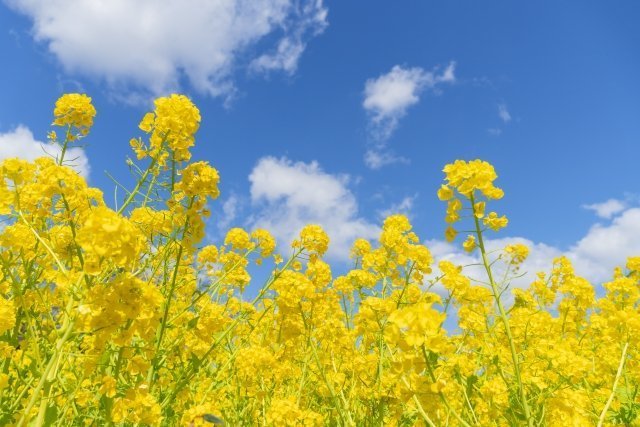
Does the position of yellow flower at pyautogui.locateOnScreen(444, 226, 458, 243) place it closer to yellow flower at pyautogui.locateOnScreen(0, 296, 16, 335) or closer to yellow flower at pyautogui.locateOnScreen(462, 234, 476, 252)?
yellow flower at pyautogui.locateOnScreen(462, 234, 476, 252)

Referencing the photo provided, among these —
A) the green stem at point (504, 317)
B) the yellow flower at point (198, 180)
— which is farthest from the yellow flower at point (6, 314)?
the green stem at point (504, 317)

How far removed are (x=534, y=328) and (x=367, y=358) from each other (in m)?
1.63

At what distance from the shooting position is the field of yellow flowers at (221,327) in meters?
2.03

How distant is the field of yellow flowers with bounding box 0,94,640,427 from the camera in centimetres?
203

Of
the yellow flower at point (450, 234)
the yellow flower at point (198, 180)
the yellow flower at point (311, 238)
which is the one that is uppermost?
the yellow flower at point (311, 238)

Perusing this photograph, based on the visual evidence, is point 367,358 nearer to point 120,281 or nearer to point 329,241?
point 329,241

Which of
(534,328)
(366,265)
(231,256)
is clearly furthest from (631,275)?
(231,256)

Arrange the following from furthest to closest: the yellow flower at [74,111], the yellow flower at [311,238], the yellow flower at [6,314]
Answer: the yellow flower at [311,238]
the yellow flower at [74,111]
the yellow flower at [6,314]

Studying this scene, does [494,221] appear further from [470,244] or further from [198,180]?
[198,180]

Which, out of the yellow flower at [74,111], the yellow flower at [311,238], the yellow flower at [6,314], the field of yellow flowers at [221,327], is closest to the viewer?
the field of yellow flowers at [221,327]

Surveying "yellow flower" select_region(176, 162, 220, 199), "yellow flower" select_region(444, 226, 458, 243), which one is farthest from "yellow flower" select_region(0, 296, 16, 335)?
"yellow flower" select_region(444, 226, 458, 243)

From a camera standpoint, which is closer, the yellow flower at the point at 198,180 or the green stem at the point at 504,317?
the green stem at the point at 504,317

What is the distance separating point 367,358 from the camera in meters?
3.85

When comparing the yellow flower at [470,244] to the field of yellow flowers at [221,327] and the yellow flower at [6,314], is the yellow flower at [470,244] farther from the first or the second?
the yellow flower at [6,314]
